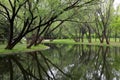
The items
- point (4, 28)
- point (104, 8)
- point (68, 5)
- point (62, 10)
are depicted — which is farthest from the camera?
point (104, 8)

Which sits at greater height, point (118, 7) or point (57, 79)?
point (118, 7)

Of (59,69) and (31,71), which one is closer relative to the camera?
(31,71)

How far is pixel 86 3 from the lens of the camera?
97.1ft

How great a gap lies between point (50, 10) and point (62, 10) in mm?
1807

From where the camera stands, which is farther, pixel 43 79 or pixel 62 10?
pixel 62 10

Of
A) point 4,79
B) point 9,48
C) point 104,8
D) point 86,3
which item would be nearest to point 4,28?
point 9,48

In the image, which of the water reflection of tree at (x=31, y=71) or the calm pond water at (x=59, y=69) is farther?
the calm pond water at (x=59, y=69)

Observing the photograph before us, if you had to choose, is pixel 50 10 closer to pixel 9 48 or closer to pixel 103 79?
pixel 9 48

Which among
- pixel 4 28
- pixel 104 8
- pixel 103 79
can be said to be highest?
pixel 104 8

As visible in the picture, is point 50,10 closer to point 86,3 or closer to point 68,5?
point 68,5

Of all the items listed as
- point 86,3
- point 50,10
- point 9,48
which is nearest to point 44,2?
point 50,10

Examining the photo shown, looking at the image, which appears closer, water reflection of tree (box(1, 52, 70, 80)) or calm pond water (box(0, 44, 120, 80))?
water reflection of tree (box(1, 52, 70, 80))

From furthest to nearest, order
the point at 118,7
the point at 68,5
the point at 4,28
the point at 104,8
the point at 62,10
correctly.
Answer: the point at 118,7
the point at 104,8
the point at 4,28
the point at 68,5
the point at 62,10

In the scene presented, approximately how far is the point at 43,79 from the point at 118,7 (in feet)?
172
